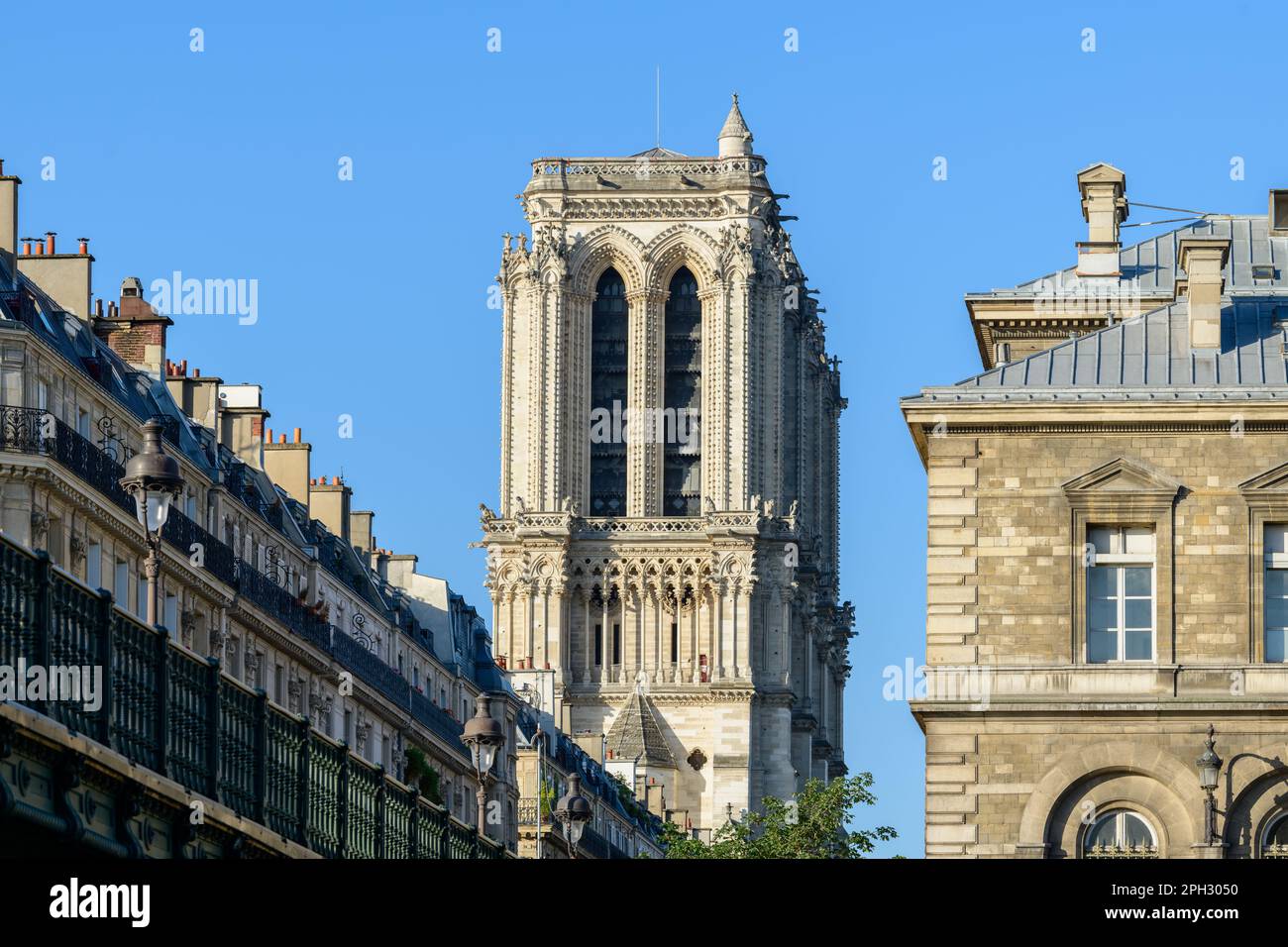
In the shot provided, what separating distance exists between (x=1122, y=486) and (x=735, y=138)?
4604 inches

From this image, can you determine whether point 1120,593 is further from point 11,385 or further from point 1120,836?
point 11,385

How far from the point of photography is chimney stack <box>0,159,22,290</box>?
61.6 metres

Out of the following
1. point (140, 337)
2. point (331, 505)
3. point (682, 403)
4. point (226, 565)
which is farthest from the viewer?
point (682, 403)

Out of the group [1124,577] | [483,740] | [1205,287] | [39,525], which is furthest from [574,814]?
[1205,287]

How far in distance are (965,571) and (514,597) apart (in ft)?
346

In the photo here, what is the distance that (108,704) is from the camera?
24047mm

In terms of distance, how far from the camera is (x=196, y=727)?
26.7m

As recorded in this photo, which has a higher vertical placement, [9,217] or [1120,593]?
[9,217]

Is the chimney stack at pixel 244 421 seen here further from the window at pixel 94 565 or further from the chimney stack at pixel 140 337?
the window at pixel 94 565

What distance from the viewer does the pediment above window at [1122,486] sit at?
5025 cm

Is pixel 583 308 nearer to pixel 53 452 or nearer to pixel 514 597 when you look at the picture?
pixel 514 597

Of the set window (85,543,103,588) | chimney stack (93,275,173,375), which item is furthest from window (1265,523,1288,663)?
chimney stack (93,275,173,375)
